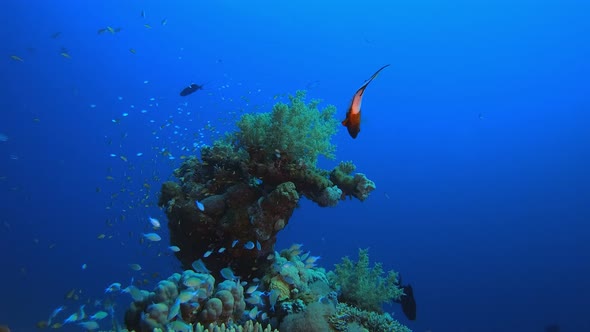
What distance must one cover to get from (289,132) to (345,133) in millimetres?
51381

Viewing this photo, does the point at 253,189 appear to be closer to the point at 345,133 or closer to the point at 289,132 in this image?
the point at 289,132

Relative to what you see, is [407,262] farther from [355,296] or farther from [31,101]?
[31,101]

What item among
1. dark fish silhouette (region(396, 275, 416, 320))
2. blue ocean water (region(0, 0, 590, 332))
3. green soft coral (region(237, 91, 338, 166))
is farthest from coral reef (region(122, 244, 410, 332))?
blue ocean water (region(0, 0, 590, 332))

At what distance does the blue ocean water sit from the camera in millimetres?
58438

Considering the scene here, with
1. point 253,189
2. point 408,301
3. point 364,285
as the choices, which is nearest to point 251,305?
point 253,189

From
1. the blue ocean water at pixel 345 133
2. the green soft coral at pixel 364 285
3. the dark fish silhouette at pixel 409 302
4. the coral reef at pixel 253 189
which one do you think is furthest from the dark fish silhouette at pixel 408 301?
the blue ocean water at pixel 345 133

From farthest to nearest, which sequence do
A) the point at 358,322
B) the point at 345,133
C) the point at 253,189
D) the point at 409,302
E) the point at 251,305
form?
the point at 345,133, the point at 409,302, the point at 253,189, the point at 251,305, the point at 358,322

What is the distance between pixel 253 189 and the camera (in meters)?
7.17

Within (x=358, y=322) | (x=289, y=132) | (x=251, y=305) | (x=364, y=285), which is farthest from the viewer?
(x=364, y=285)

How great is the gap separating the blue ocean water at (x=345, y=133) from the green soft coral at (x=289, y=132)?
49591 millimetres

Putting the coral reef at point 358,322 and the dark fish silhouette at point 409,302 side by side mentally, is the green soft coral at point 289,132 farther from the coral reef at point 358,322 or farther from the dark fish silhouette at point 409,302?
the dark fish silhouette at point 409,302

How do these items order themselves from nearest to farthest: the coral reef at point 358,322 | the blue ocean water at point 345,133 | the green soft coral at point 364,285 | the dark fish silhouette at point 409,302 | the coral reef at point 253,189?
1. the coral reef at point 358,322
2. the coral reef at point 253,189
3. the green soft coral at point 364,285
4. the dark fish silhouette at point 409,302
5. the blue ocean water at point 345,133

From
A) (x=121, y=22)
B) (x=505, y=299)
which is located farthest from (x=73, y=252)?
(x=505, y=299)

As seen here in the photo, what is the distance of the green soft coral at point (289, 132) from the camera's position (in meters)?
6.94
